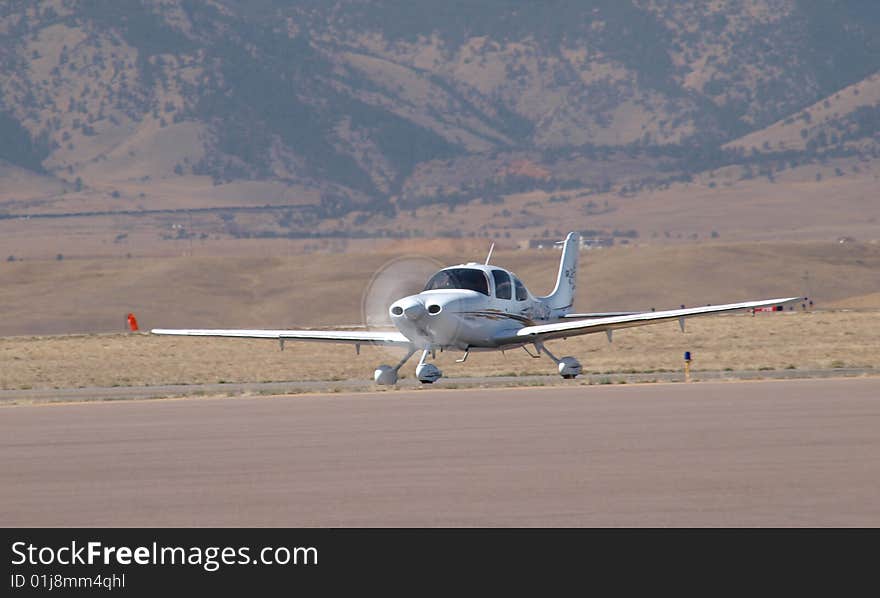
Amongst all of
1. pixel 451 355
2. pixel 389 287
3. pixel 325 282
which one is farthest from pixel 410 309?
pixel 325 282

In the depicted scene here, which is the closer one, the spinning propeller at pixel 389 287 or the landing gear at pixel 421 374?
the landing gear at pixel 421 374

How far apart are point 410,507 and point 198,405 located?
15.4 meters

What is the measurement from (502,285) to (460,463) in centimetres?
1781

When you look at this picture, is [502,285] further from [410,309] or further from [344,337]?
[344,337]

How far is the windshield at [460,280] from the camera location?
118ft

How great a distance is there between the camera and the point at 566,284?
42.1 meters

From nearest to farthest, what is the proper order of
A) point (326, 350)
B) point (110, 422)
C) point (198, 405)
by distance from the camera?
point (110, 422), point (198, 405), point (326, 350)

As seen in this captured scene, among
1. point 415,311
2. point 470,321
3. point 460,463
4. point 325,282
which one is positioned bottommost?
point 460,463

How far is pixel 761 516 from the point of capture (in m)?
15.1

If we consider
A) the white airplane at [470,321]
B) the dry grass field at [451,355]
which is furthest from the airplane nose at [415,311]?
the dry grass field at [451,355]

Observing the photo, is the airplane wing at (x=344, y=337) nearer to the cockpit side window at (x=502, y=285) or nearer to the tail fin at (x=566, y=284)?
the cockpit side window at (x=502, y=285)

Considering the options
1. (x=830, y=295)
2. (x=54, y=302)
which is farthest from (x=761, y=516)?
(x=54, y=302)

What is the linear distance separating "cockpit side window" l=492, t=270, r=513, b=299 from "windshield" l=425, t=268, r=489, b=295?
42 centimetres

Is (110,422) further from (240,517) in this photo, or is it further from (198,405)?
(240,517)
